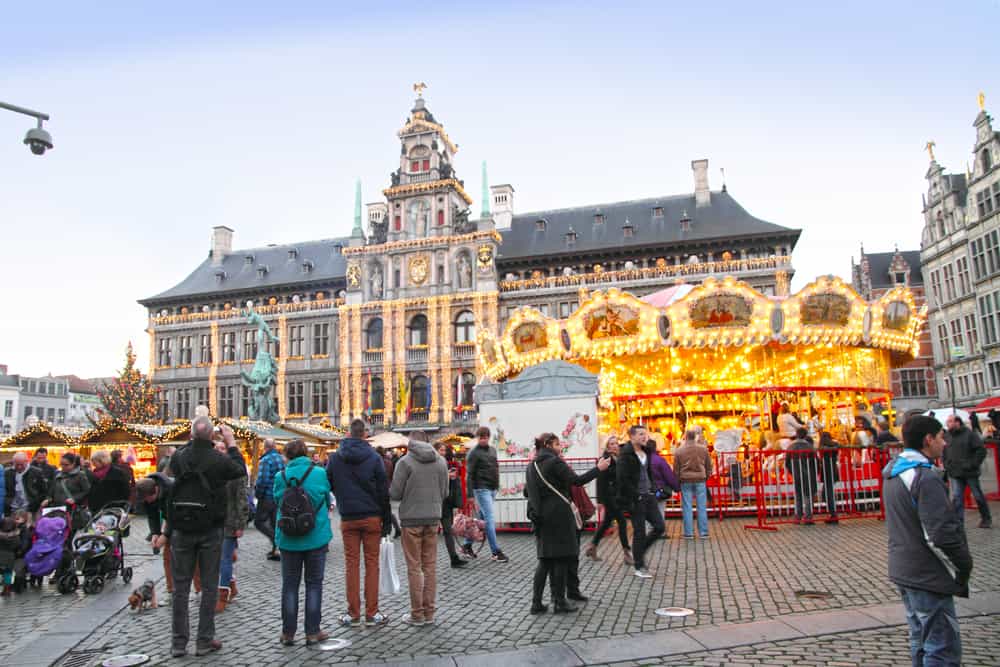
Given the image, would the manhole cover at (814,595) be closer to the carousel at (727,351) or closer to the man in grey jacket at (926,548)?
the man in grey jacket at (926,548)

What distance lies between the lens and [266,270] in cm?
4541

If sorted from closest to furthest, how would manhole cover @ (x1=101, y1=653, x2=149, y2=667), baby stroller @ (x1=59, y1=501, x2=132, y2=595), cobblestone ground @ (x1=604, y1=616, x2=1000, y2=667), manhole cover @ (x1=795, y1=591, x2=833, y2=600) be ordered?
cobblestone ground @ (x1=604, y1=616, x2=1000, y2=667) < manhole cover @ (x1=101, y1=653, x2=149, y2=667) < manhole cover @ (x1=795, y1=591, x2=833, y2=600) < baby stroller @ (x1=59, y1=501, x2=132, y2=595)

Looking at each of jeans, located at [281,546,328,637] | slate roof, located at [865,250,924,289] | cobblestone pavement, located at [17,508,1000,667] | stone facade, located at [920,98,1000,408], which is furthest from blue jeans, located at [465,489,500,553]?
slate roof, located at [865,250,924,289]

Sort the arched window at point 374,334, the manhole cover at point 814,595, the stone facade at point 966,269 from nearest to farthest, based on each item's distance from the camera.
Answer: the manhole cover at point 814,595
the stone facade at point 966,269
the arched window at point 374,334

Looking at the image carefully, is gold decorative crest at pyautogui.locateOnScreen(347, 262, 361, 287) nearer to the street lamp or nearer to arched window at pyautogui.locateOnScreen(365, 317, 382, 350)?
arched window at pyautogui.locateOnScreen(365, 317, 382, 350)

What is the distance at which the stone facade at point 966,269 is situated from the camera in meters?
33.5

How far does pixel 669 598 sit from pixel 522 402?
5765 millimetres

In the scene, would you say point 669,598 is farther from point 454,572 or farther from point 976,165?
point 976,165

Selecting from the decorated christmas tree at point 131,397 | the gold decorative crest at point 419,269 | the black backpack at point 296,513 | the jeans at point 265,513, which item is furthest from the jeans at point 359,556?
the decorated christmas tree at point 131,397

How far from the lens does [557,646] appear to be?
5648 millimetres

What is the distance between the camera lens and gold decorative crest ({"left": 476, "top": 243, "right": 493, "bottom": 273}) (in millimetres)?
38812

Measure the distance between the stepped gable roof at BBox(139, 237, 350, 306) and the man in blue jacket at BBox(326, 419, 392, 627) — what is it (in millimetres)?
37261

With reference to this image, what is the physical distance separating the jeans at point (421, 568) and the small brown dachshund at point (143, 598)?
295cm

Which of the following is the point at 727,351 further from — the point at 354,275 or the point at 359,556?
the point at 354,275
